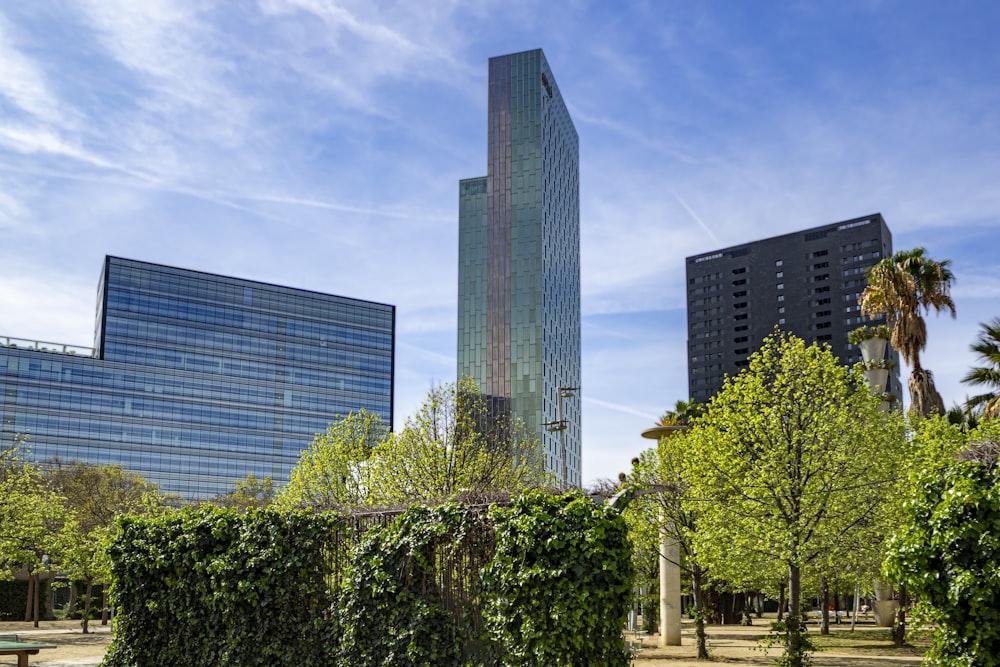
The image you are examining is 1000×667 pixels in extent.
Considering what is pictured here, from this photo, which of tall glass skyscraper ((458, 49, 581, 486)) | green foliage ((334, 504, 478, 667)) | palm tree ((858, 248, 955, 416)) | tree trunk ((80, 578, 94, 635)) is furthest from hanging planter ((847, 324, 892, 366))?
tall glass skyscraper ((458, 49, 581, 486))

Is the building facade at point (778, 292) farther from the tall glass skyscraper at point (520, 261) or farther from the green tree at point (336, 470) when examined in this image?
the green tree at point (336, 470)

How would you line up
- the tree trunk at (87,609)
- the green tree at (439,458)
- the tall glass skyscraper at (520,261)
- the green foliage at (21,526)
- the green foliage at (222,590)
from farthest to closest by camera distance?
the tall glass skyscraper at (520,261) < the tree trunk at (87,609) < the green foliage at (21,526) < the green tree at (439,458) < the green foliage at (222,590)

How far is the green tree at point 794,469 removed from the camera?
60.5ft

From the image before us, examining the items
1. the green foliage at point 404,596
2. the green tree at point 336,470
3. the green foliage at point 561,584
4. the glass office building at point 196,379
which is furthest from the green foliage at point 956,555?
the glass office building at point 196,379

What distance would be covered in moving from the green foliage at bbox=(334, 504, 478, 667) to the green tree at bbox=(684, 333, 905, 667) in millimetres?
8270

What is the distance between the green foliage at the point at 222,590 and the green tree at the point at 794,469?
9179 mm

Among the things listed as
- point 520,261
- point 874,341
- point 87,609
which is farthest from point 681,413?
point 520,261

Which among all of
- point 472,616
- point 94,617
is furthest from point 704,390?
point 472,616

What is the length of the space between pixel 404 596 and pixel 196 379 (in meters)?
125

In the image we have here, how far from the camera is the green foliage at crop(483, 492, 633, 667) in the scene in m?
11.3

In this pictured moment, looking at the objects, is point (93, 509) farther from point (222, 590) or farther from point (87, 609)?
point (222, 590)

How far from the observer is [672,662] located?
22031 mm

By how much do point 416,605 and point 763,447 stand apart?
31.6 feet

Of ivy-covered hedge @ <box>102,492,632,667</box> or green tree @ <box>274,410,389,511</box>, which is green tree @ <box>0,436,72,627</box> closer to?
green tree @ <box>274,410,389,511</box>
